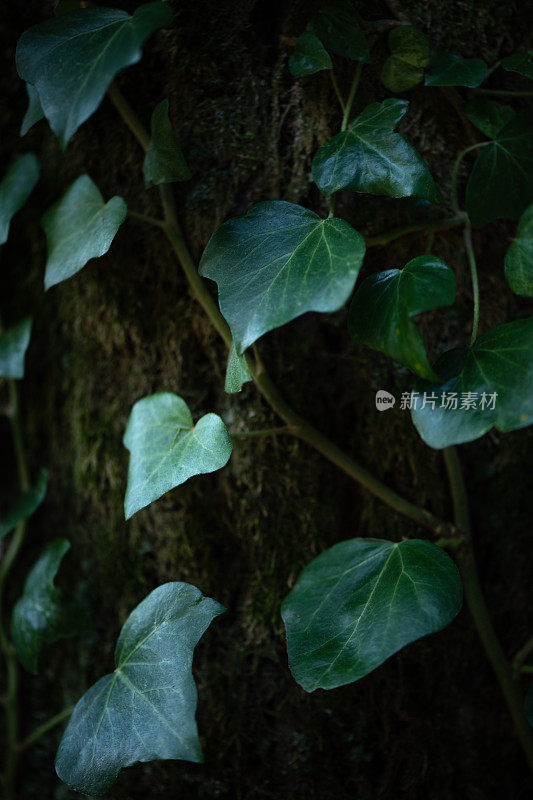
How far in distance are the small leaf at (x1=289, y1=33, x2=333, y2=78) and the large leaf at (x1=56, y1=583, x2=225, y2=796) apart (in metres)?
0.66

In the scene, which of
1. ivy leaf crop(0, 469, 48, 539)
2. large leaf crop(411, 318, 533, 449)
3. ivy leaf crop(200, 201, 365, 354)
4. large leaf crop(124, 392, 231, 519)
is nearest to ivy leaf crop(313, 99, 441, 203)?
ivy leaf crop(200, 201, 365, 354)

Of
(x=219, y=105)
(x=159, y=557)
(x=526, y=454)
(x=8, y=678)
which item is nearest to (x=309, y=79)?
(x=219, y=105)

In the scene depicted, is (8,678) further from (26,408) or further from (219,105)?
(219,105)

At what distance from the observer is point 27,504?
3.30ft

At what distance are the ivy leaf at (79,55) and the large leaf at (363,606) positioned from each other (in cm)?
59

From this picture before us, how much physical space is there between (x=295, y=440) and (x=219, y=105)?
19.1 inches

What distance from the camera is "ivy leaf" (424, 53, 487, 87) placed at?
726mm

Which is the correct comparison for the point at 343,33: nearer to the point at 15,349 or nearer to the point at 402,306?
the point at 402,306

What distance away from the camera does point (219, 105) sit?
82 cm

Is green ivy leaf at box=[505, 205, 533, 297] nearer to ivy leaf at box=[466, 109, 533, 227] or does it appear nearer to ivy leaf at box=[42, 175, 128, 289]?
ivy leaf at box=[466, 109, 533, 227]

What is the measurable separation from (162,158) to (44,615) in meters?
0.70

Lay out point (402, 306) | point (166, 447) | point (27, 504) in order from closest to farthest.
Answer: point (402, 306)
point (166, 447)
point (27, 504)

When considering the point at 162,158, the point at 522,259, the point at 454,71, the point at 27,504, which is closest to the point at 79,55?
the point at 162,158

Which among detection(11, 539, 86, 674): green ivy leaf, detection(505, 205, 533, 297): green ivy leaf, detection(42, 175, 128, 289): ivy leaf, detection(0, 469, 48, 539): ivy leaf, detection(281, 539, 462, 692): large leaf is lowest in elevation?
detection(11, 539, 86, 674): green ivy leaf
